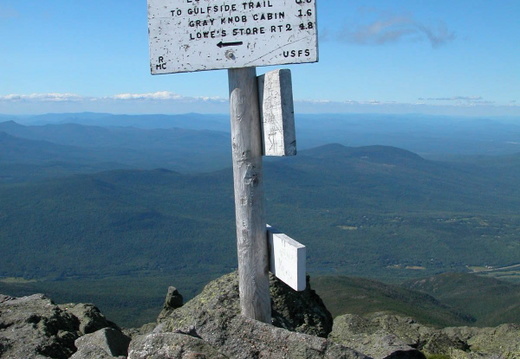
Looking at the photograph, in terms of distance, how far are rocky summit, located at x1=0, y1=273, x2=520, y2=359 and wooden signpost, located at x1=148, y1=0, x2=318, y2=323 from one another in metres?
0.72

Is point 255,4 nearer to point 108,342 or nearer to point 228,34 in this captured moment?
point 228,34

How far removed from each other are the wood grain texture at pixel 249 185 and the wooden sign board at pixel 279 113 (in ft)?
0.74

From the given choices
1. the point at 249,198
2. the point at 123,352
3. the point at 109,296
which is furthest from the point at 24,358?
the point at 109,296

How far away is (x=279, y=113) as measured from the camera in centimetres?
590

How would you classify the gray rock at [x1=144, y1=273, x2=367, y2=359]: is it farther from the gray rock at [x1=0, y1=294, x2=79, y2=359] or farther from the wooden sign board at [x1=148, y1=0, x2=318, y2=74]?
the wooden sign board at [x1=148, y1=0, x2=318, y2=74]

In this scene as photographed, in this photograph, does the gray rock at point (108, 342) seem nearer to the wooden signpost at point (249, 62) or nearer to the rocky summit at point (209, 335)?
the rocky summit at point (209, 335)

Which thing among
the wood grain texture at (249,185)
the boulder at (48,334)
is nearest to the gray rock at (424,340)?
the wood grain texture at (249,185)

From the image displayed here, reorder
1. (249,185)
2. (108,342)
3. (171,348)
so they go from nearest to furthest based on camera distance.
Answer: (171,348)
(249,185)
(108,342)

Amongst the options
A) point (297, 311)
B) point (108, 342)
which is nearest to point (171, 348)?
point (108, 342)

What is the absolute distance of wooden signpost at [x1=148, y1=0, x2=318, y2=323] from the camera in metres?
5.85

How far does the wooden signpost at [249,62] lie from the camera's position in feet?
19.2

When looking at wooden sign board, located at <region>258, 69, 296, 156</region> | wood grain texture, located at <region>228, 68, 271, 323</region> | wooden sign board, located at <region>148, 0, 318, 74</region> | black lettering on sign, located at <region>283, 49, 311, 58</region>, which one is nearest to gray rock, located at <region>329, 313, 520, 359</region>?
wood grain texture, located at <region>228, 68, 271, 323</region>

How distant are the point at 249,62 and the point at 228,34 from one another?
0.39m

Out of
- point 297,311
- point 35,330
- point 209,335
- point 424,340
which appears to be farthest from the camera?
point 424,340
